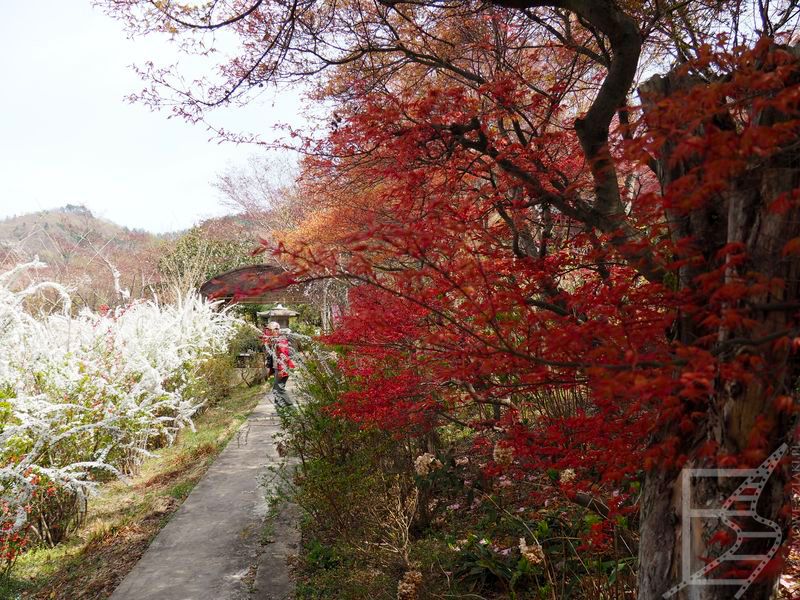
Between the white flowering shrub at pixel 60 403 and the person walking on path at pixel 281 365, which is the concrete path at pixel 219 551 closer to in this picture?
the white flowering shrub at pixel 60 403

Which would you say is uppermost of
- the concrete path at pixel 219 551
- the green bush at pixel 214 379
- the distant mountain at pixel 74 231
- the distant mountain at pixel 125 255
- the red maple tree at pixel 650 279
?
the distant mountain at pixel 74 231

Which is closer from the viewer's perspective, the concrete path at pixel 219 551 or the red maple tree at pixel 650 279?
the red maple tree at pixel 650 279

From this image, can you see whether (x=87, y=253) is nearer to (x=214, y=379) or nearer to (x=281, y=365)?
(x=214, y=379)

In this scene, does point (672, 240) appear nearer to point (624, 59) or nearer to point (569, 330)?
point (569, 330)

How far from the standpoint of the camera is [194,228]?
27141 millimetres

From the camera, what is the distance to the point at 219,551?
493 cm

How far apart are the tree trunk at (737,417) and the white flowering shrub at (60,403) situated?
4.88 meters

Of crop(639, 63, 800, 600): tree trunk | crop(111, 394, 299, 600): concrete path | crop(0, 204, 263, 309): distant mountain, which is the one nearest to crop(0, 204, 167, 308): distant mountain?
crop(0, 204, 263, 309): distant mountain

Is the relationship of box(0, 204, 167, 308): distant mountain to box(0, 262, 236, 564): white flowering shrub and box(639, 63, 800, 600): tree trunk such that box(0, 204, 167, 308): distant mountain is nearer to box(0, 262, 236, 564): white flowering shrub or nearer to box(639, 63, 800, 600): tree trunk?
box(0, 262, 236, 564): white flowering shrub

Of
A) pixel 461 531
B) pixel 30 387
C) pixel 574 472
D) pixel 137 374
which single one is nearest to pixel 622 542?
pixel 574 472

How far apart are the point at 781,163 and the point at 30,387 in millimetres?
6945

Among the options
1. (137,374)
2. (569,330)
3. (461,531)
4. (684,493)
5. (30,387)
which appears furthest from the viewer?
(137,374)

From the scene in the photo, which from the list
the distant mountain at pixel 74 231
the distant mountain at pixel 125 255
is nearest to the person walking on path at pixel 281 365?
the distant mountain at pixel 125 255

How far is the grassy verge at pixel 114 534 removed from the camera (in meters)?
4.90
